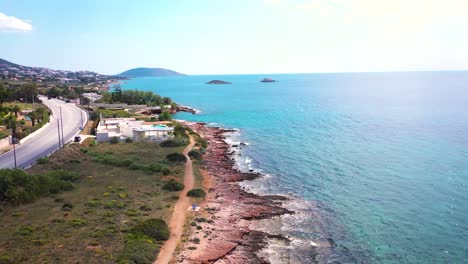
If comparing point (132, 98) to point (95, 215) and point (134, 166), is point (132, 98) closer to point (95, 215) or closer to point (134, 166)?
point (134, 166)

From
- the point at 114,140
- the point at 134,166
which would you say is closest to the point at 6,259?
the point at 134,166

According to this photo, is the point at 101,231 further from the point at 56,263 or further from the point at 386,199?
the point at 386,199

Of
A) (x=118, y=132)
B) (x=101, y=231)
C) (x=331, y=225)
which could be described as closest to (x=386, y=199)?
(x=331, y=225)

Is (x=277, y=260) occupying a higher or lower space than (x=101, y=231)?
lower

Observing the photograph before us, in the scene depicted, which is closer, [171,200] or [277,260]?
[277,260]

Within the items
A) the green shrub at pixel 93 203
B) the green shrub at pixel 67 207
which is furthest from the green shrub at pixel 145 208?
the green shrub at pixel 67 207

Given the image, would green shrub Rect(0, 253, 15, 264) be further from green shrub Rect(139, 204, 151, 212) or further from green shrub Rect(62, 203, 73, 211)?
green shrub Rect(139, 204, 151, 212)
